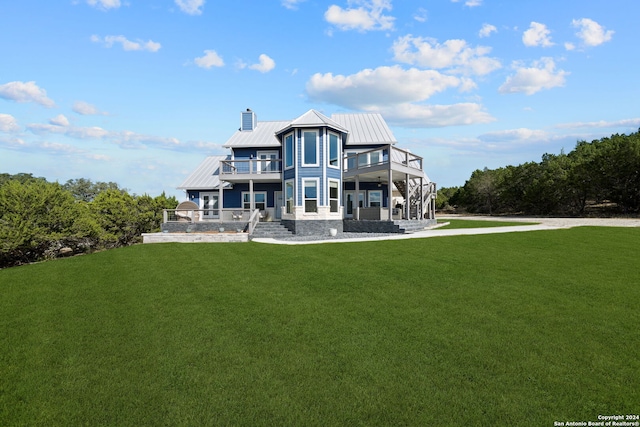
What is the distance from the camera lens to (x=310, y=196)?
22.0 m

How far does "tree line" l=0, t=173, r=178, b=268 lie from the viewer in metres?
17.5

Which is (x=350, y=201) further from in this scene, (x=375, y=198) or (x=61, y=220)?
(x=61, y=220)

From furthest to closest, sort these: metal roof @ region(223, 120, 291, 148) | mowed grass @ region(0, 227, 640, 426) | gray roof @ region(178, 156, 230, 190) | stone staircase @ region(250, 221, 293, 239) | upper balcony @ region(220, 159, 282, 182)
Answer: gray roof @ region(178, 156, 230, 190) < metal roof @ region(223, 120, 291, 148) < upper balcony @ region(220, 159, 282, 182) < stone staircase @ region(250, 221, 293, 239) < mowed grass @ region(0, 227, 640, 426)

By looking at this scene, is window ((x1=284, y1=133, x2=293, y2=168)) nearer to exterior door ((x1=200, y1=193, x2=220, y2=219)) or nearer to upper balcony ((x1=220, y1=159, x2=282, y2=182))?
upper balcony ((x1=220, y1=159, x2=282, y2=182))

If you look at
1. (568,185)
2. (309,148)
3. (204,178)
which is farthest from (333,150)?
(568,185)

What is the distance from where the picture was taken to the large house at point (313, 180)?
21766 millimetres

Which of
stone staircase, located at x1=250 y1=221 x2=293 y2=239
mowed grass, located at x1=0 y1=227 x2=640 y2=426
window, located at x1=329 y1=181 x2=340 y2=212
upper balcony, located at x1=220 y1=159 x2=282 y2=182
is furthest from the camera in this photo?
upper balcony, located at x1=220 y1=159 x2=282 y2=182

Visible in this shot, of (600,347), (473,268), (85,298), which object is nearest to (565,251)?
(473,268)

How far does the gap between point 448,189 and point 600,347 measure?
264 feet

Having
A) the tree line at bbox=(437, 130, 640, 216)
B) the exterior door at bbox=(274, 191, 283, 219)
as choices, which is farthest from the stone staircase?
the tree line at bbox=(437, 130, 640, 216)

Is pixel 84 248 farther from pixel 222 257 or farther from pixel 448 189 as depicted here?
pixel 448 189

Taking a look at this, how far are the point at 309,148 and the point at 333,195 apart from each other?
354 centimetres

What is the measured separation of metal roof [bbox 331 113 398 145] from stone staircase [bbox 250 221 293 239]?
9.74 metres

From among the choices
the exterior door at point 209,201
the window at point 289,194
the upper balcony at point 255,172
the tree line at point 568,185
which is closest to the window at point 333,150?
the window at point 289,194
